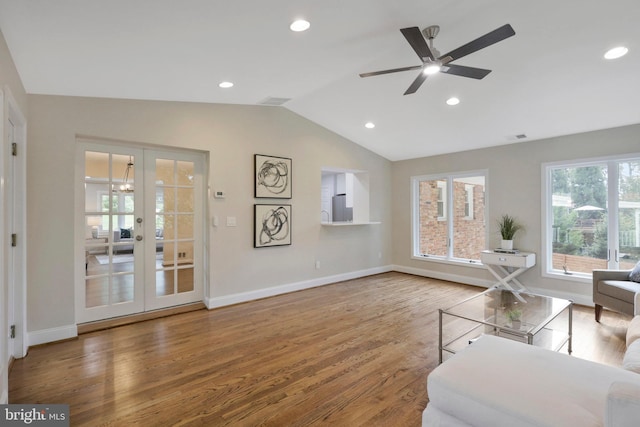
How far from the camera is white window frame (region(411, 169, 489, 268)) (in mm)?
5270

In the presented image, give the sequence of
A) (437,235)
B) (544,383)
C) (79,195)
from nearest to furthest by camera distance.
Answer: (544,383), (79,195), (437,235)

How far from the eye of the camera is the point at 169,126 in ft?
12.2

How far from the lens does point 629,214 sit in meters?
3.94

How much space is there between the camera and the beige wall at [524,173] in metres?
4.13

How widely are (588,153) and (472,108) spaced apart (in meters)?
1.77

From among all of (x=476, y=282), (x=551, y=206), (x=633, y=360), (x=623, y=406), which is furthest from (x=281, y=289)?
(x=551, y=206)

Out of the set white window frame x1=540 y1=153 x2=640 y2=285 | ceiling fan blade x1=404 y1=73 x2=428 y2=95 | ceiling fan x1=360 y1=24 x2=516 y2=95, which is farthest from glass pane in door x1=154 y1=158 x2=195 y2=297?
white window frame x1=540 y1=153 x2=640 y2=285

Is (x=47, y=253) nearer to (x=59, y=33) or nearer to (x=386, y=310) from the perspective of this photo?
(x=59, y=33)

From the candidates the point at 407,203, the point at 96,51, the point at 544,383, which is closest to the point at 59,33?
the point at 96,51

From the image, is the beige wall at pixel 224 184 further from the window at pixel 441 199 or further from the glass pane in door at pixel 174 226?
the window at pixel 441 199

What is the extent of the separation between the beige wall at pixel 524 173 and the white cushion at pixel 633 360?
120 inches

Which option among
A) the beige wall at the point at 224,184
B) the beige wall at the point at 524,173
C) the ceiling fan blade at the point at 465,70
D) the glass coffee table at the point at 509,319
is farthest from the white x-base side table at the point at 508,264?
the ceiling fan blade at the point at 465,70

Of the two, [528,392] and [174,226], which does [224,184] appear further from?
[528,392]

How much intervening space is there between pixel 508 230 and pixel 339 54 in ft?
12.1
